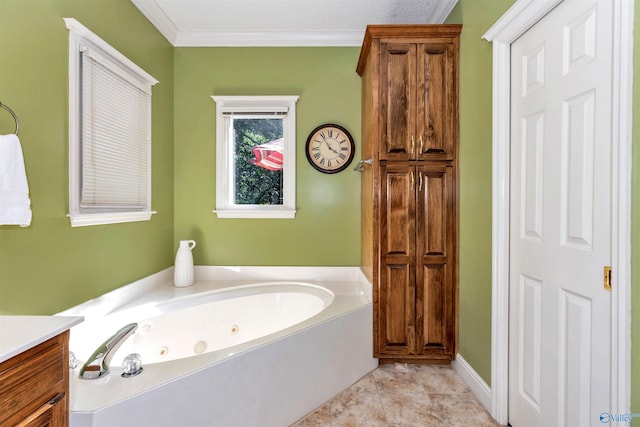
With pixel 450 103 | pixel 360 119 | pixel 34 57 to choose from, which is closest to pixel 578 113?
pixel 450 103

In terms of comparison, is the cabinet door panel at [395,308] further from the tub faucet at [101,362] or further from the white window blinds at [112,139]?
the white window blinds at [112,139]

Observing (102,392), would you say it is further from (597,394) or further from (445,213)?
(445,213)

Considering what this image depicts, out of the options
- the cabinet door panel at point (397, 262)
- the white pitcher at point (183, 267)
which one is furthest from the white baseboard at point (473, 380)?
the white pitcher at point (183, 267)

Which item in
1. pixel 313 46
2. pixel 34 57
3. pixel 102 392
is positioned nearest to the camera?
pixel 102 392

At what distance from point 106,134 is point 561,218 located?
2476 mm

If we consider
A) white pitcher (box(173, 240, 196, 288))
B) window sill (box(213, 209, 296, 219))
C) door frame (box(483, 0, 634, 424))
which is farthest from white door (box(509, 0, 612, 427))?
white pitcher (box(173, 240, 196, 288))

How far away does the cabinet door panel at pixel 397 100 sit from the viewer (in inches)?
87.9

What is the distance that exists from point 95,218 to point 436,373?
240 centimetres

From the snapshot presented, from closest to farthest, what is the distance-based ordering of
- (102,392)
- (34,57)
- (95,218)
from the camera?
1. (102,392)
2. (34,57)
3. (95,218)

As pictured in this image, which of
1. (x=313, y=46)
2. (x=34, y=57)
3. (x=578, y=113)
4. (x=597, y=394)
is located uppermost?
(x=313, y=46)

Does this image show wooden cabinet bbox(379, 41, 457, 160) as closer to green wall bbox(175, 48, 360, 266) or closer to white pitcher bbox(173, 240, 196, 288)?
green wall bbox(175, 48, 360, 266)

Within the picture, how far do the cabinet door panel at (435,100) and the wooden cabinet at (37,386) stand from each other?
6.88 feet

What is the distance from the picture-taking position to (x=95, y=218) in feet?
6.22

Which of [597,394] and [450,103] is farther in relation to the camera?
[450,103]
